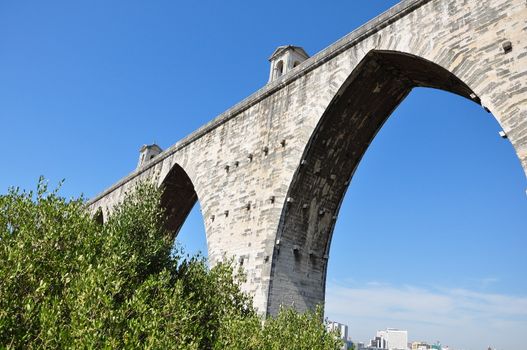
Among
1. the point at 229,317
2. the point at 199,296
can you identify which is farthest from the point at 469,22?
the point at 199,296

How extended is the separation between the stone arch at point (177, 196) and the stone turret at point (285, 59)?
6271mm

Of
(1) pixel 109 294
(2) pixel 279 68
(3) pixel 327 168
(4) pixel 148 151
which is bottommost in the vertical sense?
(1) pixel 109 294

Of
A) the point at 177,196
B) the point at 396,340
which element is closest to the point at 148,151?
the point at 177,196

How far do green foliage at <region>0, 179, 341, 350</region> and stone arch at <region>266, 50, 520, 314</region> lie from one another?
1.74m

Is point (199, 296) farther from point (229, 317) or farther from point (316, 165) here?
point (316, 165)

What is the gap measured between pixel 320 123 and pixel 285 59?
4461 millimetres

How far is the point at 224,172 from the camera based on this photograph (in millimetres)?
15586

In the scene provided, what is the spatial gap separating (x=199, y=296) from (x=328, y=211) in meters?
5.22

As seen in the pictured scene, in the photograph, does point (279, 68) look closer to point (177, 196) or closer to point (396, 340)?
point (177, 196)

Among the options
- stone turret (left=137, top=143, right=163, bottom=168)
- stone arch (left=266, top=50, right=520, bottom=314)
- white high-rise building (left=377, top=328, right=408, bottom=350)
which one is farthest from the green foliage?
white high-rise building (left=377, top=328, right=408, bottom=350)

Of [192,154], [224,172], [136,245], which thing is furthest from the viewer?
[192,154]

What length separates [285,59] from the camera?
1563 centimetres

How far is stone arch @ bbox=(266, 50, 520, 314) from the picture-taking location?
11.7 meters

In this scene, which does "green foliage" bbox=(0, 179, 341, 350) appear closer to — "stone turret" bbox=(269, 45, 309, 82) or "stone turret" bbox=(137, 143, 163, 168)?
"stone turret" bbox=(269, 45, 309, 82)
